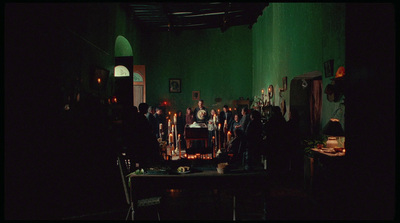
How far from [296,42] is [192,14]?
14.9 ft

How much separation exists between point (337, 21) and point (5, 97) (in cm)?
476

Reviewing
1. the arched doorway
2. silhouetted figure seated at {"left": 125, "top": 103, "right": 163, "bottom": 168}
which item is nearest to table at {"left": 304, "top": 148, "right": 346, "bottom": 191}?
silhouetted figure seated at {"left": 125, "top": 103, "right": 163, "bottom": 168}

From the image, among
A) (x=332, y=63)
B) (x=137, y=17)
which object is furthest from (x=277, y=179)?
(x=137, y=17)

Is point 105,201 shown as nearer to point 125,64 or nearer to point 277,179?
point 277,179

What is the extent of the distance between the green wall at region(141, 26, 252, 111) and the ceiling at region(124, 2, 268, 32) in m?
0.50

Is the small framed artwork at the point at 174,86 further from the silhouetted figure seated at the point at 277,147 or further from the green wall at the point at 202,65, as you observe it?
the silhouetted figure seated at the point at 277,147

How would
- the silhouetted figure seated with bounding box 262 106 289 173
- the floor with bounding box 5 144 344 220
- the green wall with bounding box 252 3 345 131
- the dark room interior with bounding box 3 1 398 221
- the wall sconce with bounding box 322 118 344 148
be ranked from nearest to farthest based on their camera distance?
1. the dark room interior with bounding box 3 1 398 221
2. the floor with bounding box 5 144 344 220
3. the wall sconce with bounding box 322 118 344 148
4. the green wall with bounding box 252 3 345 131
5. the silhouetted figure seated with bounding box 262 106 289 173

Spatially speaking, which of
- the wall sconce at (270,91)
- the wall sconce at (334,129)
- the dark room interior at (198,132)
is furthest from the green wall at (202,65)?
the wall sconce at (334,129)

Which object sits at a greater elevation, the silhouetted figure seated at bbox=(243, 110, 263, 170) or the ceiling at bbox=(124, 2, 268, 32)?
the ceiling at bbox=(124, 2, 268, 32)

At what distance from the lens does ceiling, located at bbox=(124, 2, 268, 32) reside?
8.84 m

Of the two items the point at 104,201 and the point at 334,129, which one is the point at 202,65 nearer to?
the point at 104,201

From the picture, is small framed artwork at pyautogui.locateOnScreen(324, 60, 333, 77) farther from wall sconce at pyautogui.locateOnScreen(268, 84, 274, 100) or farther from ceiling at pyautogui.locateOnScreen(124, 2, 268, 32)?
ceiling at pyautogui.locateOnScreen(124, 2, 268, 32)

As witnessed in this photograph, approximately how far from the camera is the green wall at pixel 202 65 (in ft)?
39.7

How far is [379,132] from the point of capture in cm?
209
